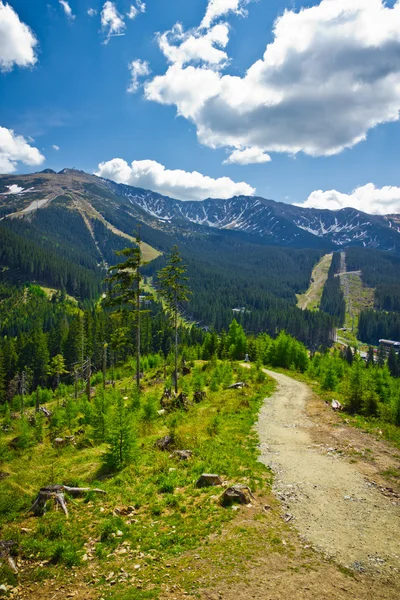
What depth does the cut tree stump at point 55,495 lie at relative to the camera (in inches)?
442

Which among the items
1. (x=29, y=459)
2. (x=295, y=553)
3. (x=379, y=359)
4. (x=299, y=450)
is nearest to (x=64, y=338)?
(x=29, y=459)

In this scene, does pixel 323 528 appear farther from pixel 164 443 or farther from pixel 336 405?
pixel 336 405

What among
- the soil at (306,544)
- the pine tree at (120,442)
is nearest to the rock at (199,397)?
the soil at (306,544)

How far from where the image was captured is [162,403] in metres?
27.9

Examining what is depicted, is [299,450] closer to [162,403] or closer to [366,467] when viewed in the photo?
[366,467]

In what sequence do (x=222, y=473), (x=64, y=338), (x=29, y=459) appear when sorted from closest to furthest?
1. (x=222, y=473)
2. (x=29, y=459)
3. (x=64, y=338)

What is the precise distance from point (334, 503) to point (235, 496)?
12.2 ft

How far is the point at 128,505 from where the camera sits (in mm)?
11773

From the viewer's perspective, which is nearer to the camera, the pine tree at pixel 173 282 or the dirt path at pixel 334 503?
the dirt path at pixel 334 503

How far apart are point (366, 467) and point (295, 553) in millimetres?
7777

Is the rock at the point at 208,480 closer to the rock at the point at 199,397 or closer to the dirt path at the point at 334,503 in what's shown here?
the dirt path at the point at 334,503

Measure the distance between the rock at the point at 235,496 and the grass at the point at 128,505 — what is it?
1.33 ft

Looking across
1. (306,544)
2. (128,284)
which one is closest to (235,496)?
(306,544)

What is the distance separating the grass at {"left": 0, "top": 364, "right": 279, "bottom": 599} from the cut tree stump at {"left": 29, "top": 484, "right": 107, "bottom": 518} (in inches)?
11.2
